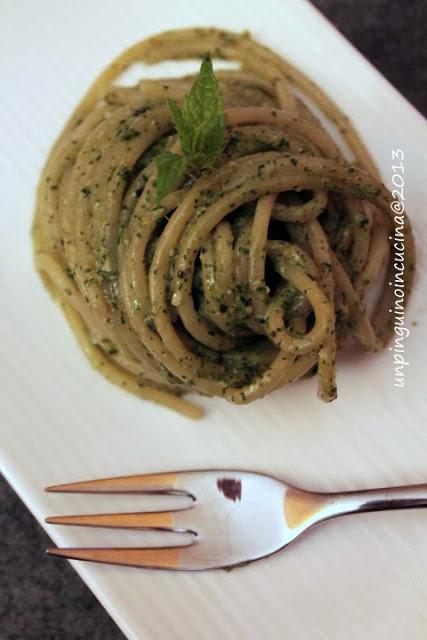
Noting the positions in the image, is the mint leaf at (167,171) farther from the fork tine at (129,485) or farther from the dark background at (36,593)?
the dark background at (36,593)

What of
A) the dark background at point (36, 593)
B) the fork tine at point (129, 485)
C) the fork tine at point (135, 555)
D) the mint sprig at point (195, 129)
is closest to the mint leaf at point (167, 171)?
the mint sprig at point (195, 129)

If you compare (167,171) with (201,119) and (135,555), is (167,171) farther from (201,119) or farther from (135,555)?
(135,555)

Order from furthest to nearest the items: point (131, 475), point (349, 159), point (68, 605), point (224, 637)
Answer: point (68, 605) < point (349, 159) < point (131, 475) < point (224, 637)

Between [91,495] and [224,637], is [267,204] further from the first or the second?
[224,637]

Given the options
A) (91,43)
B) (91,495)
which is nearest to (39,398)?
(91,495)

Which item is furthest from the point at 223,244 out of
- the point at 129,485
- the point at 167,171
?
the point at 129,485

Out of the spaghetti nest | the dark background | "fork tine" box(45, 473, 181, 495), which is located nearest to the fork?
"fork tine" box(45, 473, 181, 495)

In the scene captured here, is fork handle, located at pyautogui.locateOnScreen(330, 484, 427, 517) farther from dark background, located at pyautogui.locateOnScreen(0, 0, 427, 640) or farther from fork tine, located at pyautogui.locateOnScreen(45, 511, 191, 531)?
dark background, located at pyautogui.locateOnScreen(0, 0, 427, 640)
